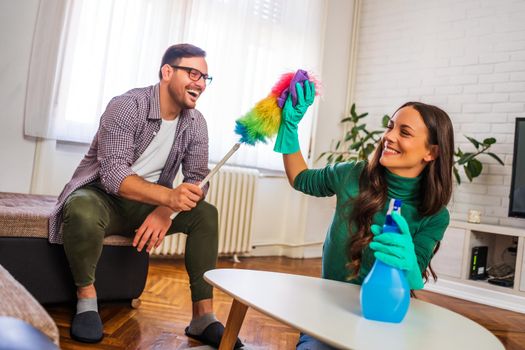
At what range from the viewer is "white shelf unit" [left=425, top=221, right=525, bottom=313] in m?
3.22

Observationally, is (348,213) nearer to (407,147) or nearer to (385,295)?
(407,147)

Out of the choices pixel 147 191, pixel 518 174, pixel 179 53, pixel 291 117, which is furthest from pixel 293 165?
pixel 518 174

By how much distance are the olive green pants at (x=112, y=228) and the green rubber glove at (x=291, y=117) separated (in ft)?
1.49

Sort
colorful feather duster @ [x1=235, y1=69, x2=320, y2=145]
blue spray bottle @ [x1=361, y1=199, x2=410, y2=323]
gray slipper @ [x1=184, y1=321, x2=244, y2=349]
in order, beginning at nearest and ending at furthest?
blue spray bottle @ [x1=361, y1=199, x2=410, y2=323] → colorful feather duster @ [x1=235, y1=69, x2=320, y2=145] → gray slipper @ [x1=184, y1=321, x2=244, y2=349]

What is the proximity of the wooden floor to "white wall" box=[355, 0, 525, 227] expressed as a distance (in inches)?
41.5

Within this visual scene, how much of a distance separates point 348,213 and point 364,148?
2863mm

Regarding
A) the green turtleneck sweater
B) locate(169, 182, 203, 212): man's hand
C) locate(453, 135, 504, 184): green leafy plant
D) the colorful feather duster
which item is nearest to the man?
locate(169, 182, 203, 212): man's hand

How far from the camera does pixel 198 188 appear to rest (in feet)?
5.32

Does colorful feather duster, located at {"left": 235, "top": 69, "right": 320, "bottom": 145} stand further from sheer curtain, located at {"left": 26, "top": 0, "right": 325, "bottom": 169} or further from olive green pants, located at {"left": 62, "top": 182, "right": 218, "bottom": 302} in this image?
sheer curtain, located at {"left": 26, "top": 0, "right": 325, "bottom": 169}

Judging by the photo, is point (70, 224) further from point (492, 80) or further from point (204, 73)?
point (492, 80)

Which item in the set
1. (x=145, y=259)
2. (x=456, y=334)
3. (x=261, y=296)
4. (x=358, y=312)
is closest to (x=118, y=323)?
(x=145, y=259)

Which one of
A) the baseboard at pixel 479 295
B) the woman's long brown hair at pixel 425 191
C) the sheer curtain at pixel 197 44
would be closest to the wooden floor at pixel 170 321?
the baseboard at pixel 479 295

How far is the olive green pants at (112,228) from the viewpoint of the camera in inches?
67.1

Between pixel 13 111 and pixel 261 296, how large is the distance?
2.05 metres
